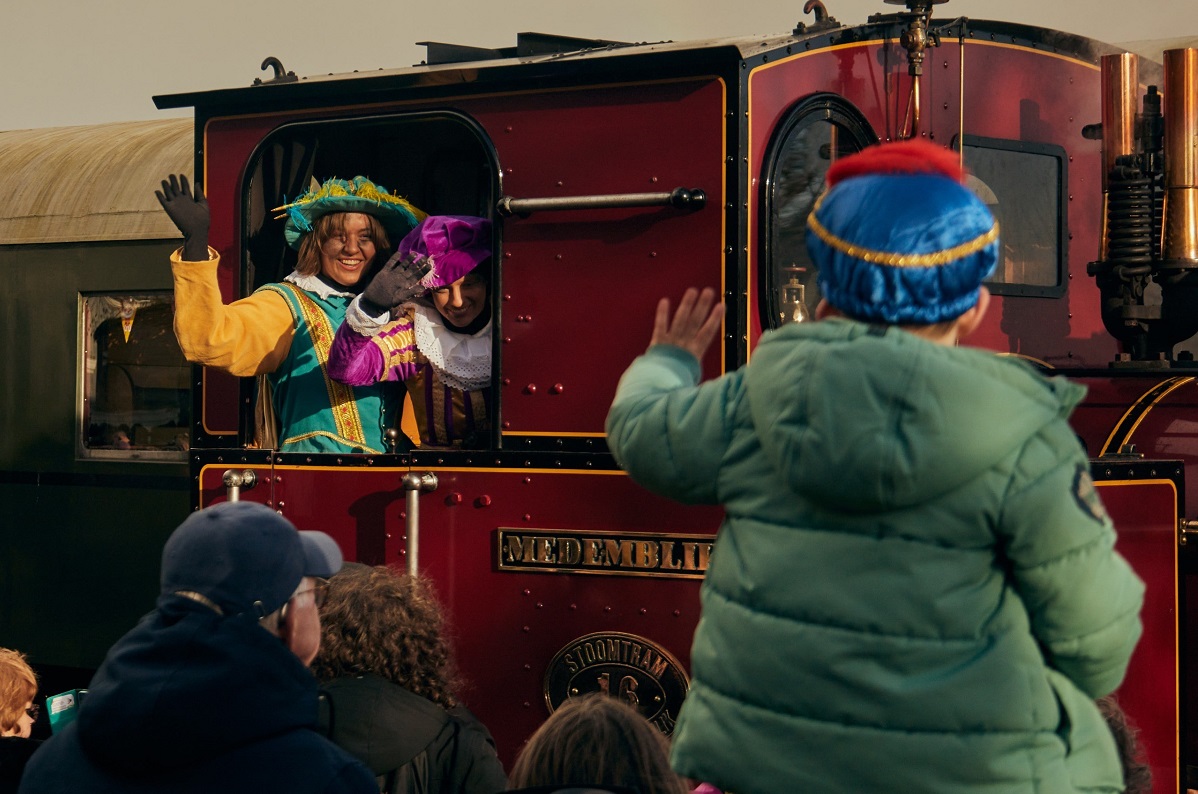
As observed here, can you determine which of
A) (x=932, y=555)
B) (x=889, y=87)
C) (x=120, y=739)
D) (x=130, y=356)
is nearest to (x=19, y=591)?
(x=130, y=356)

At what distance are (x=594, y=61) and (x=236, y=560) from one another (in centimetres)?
227

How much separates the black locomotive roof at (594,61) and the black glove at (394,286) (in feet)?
1.72

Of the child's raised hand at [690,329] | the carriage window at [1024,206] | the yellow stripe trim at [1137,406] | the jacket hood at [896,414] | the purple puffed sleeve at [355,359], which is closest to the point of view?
the jacket hood at [896,414]

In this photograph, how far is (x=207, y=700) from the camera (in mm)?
1831

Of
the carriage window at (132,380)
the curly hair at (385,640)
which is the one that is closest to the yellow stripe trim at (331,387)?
the curly hair at (385,640)

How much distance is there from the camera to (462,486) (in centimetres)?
404

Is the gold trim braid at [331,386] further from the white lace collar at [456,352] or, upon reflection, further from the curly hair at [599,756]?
the curly hair at [599,756]

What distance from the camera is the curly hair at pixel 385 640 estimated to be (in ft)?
8.71

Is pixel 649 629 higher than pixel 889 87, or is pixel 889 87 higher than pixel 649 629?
pixel 889 87

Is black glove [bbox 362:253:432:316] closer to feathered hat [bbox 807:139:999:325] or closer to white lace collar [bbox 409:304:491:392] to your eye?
white lace collar [bbox 409:304:491:392]

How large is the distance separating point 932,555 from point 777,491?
8.6 inches

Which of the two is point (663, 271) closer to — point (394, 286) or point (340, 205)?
point (394, 286)

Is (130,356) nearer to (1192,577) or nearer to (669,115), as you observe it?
(669,115)

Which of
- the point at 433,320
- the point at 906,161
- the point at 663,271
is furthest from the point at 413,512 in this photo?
the point at 906,161
